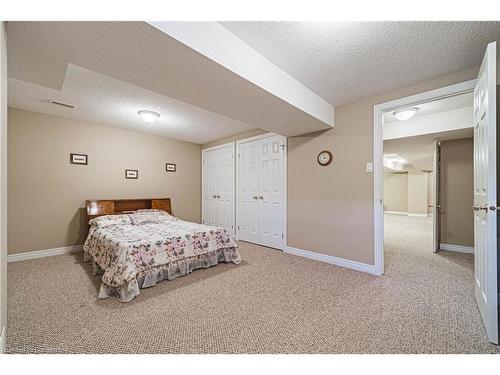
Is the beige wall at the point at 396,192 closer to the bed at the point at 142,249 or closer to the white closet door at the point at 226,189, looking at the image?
the white closet door at the point at 226,189

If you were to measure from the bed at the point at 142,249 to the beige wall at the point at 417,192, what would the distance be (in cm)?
941

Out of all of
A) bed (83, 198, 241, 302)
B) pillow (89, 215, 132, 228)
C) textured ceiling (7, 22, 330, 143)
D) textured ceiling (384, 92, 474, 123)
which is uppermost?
textured ceiling (384, 92, 474, 123)

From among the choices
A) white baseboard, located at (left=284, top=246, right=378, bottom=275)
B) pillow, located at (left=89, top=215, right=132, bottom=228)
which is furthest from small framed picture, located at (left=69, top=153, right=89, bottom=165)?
white baseboard, located at (left=284, top=246, right=378, bottom=275)

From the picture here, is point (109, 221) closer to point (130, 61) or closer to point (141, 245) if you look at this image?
point (141, 245)

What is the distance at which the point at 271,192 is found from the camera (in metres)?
3.96

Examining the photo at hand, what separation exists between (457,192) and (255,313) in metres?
4.36

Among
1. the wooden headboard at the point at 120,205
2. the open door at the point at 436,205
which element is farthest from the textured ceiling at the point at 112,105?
the open door at the point at 436,205

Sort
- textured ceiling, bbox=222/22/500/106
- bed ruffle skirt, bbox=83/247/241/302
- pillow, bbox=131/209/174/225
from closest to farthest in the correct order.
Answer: textured ceiling, bbox=222/22/500/106
bed ruffle skirt, bbox=83/247/241/302
pillow, bbox=131/209/174/225

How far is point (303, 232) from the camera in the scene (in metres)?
3.47

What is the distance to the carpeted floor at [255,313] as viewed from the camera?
56.4 inches

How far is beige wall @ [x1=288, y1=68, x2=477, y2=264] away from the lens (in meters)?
2.79

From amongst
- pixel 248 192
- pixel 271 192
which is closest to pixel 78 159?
pixel 248 192

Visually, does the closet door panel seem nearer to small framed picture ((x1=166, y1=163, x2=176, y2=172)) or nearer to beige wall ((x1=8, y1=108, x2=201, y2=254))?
small framed picture ((x1=166, y1=163, x2=176, y2=172))

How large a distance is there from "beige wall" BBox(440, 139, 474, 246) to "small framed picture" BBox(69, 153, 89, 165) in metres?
6.48
